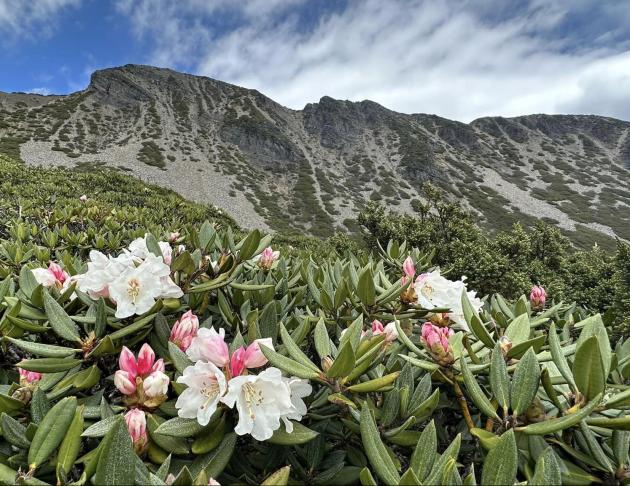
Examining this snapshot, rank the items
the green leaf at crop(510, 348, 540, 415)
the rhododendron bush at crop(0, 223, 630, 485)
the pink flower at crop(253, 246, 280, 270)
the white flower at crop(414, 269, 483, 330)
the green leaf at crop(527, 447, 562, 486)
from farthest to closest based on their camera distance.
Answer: the pink flower at crop(253, 246, 280, 270)
the white flower at crop(414, 269, 483, 330)
the green leaf at crop(510, 348, 540, 415)
the rhododendron bush at crop(0, 223, 630, 485)
the green leaf at crop(527, 447, 562, 486)

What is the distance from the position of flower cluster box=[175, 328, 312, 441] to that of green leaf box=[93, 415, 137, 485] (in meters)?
0.19

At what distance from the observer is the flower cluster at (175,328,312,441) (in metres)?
1.00

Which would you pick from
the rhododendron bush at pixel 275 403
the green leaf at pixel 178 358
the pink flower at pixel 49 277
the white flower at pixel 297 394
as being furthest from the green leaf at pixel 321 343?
the pink flower at pixel 49 277

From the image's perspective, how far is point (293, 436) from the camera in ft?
3.40

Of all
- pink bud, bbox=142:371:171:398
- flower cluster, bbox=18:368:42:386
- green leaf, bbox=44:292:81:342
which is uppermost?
green leaf, bbox=44:292:81:342

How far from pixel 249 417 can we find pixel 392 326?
77 centimetres

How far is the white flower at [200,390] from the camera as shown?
1.01m

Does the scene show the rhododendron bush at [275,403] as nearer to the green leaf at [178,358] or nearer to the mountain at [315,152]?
the green leaf at [178,358]

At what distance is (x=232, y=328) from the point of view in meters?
1.80

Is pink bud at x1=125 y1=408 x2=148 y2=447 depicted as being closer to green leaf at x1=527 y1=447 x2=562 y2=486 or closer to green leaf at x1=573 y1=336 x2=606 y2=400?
green leaf at x1=527 y1=447 x2=562 y2=486

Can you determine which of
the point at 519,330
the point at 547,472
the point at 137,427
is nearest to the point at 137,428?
the point at 137,427

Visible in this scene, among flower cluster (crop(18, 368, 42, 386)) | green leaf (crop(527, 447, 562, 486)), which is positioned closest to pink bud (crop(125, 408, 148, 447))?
flower cluster (crop(18, 368, 42, 386))

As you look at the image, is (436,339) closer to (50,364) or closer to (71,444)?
(71,444)

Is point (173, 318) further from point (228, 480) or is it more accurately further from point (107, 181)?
point (107, 181)
